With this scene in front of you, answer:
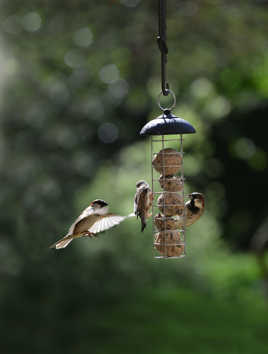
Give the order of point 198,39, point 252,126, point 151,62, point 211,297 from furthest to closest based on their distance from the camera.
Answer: point 252,126, point 211,297, point 151,62, point 198,39

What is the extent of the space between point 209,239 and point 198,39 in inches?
96.8

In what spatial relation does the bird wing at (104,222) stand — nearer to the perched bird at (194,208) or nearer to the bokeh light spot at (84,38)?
the perched bird at (194,208)

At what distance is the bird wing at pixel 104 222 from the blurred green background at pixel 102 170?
3098 mm

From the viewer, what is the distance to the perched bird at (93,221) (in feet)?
8.61

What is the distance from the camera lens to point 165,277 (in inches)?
262

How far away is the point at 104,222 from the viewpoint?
2.70 meters

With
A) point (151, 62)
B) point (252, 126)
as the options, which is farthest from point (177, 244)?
point (252, 126)

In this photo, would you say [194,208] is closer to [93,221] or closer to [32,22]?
[93,221]

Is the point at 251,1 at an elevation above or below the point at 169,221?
above

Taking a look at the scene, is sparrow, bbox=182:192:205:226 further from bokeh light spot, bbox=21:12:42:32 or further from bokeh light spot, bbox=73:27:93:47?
bokeh light spot, bbox=73:27:93:47

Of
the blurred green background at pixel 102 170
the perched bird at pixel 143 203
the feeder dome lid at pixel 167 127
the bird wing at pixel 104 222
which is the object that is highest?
the blurred green background at pixel 102 170

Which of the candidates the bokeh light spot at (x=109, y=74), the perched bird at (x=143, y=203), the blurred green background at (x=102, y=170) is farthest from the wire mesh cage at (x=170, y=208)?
the bokeh light spot at (x=109, y=74)

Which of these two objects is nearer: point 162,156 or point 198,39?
point 162,156

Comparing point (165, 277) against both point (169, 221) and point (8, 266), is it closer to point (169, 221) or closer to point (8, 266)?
point (8, 266)
